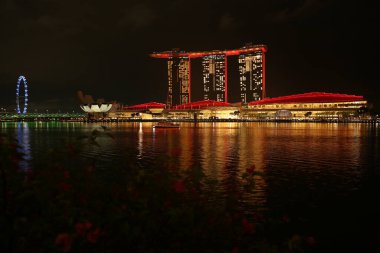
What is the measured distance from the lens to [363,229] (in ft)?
38.5

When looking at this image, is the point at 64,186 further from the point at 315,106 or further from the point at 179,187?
the point at 315,106

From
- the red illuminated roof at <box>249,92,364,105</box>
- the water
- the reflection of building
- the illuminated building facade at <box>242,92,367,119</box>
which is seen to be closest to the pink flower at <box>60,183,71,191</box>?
the water

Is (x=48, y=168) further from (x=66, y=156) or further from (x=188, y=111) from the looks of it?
(x=188, y=111)

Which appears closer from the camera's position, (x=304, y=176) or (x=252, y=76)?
(x=304, y=176)

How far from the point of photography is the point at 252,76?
189 m

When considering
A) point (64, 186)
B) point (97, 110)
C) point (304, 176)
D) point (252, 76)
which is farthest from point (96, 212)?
point (97, 110)

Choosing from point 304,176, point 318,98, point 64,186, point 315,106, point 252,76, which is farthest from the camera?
point 252,76

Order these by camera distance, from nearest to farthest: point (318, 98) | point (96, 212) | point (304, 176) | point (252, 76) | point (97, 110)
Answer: point (96, 212), point (304, 176), point (318, 98), point (252, 76), point (97, 110)

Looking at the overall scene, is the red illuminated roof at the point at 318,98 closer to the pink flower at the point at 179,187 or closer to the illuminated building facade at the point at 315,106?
the illuminated building facade at the point at 315,106

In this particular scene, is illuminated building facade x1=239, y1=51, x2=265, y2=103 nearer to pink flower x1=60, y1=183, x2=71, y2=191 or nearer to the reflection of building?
the reflection of building

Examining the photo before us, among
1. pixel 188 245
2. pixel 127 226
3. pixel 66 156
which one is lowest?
pixel 188 245

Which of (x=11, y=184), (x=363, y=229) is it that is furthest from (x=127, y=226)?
(x=363, y=229)

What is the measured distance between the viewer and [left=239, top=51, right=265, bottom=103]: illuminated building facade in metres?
187

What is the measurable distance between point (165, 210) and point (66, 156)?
4.63 ft
